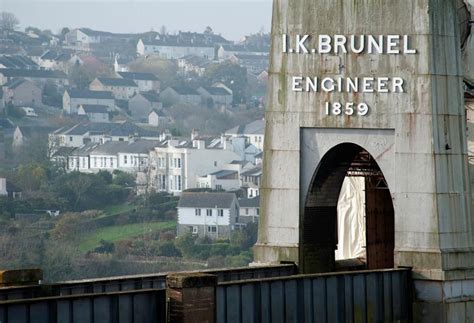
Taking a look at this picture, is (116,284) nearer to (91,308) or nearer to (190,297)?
(190,297)

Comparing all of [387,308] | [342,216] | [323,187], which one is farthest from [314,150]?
[342,216]

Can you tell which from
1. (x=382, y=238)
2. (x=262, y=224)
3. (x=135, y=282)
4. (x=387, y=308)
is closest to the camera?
(x=135, y=282)

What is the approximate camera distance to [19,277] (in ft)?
114

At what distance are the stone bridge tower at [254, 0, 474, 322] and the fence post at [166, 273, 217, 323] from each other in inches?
302

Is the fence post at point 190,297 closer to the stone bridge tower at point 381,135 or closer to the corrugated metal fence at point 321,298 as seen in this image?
the corrugated metal fence at point 321,298

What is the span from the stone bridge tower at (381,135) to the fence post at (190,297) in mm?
7661

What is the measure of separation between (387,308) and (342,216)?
624 inches

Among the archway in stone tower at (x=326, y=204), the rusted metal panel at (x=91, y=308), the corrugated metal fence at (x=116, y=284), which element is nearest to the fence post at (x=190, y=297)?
the rusted metal panel at (x=91, y=308)

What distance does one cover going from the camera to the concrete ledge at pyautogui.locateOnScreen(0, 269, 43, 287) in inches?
1357

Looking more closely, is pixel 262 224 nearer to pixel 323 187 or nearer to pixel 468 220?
pixel 323 187

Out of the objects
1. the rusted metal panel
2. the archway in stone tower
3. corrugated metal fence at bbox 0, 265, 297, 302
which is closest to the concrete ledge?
corrugated metal fence at bbox 0, 265, 297, 302

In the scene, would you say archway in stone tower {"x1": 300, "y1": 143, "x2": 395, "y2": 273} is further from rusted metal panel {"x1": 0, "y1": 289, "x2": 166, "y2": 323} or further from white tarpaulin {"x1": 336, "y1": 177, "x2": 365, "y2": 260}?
rusted metal panel {"x1": 0, "y1": 289, "x2": 166, "y2": 323}

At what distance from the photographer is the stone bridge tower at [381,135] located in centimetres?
3994

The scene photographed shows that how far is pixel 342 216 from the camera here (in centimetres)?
5509
